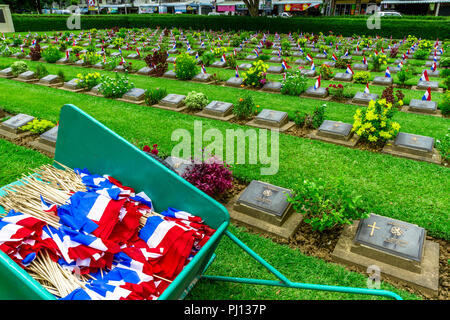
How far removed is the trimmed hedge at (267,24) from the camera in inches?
905

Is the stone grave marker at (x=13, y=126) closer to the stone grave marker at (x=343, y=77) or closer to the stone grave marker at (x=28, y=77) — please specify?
the stone grave marker at (x=28, y=77)

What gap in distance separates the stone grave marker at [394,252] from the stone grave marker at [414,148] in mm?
2644

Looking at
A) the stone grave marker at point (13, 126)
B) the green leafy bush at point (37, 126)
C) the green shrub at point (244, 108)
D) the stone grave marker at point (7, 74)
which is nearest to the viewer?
the green leafy bush at point (37, 126)

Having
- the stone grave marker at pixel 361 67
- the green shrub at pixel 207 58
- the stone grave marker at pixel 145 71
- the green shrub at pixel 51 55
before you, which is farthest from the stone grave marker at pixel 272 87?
the green shrub at pixel 51 55

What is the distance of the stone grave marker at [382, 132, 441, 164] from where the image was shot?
19.2ft

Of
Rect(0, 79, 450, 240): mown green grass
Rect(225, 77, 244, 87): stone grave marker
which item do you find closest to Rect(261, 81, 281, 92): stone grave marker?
Rect(225, 77, 244, 87): stone grave marker

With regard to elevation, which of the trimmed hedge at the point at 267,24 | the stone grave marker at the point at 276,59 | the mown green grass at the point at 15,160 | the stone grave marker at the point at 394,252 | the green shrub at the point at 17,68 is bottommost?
the stone grave marker at the point at 394,252

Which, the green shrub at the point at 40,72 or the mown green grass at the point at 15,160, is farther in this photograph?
the green shrub at the point at 40,72

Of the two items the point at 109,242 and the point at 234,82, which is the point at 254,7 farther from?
the point at 109,242

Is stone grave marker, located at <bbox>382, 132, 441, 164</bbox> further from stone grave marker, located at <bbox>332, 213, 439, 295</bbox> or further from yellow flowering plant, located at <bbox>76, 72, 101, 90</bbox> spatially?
yellow flowering plant, located at <bbox>76, 72, 101, 90</bbox>

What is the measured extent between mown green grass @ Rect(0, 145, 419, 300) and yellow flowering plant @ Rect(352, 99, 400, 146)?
3.61 meters

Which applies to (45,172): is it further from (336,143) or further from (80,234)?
(336,143)

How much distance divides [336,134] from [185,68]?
23.1ft

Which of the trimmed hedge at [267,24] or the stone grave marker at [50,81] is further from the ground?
the trimmed hedge at [267,24]
